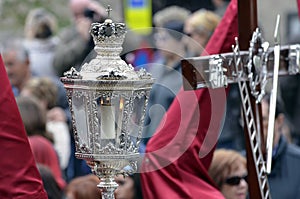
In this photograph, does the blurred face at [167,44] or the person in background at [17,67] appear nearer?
the blurred face at [167,44]

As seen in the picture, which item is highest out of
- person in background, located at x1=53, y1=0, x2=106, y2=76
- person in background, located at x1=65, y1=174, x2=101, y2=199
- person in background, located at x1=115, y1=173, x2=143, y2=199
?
person in background, located at x1=53, y1=0, x2=106, y2=76

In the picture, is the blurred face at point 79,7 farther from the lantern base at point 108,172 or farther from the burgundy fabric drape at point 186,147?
the lantern base at point 108,172

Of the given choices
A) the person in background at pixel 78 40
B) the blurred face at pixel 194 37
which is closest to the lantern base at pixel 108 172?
the blurred face at pixel 194 37

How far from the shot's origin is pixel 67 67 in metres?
9.09

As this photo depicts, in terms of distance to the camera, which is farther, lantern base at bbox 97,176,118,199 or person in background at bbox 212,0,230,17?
person in background at bbox 212,0,230,17

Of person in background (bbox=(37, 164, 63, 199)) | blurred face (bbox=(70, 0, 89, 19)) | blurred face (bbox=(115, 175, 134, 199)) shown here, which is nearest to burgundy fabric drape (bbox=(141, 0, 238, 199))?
person in background (bbox=(37, 164, 63, 199))

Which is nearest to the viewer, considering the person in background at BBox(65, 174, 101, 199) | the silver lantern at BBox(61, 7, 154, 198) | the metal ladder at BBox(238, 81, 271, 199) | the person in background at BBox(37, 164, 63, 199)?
the silver lantern at BBox(61, 7, 154, 198)

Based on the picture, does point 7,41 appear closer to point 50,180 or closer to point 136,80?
point 50,180

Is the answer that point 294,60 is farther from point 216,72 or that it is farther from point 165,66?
point 165,66

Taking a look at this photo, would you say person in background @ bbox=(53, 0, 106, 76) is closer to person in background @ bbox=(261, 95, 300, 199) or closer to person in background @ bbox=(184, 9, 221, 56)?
person in background @ bbox=(184, 9, 221, 56)

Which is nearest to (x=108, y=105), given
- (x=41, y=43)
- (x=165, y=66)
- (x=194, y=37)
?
(x=165, y=66)

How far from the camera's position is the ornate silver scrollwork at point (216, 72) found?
4.58 metres

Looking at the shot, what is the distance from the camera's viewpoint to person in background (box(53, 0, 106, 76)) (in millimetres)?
9086

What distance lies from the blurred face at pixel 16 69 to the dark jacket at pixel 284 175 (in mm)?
2565
